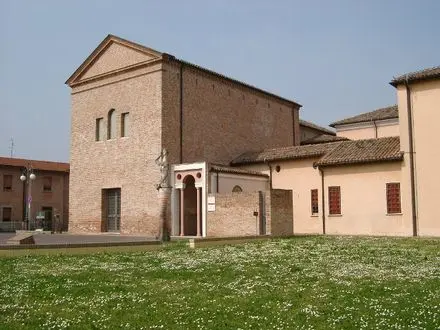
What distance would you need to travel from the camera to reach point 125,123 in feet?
110

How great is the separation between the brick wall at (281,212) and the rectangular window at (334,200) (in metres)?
3.82

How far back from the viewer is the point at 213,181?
2948cm

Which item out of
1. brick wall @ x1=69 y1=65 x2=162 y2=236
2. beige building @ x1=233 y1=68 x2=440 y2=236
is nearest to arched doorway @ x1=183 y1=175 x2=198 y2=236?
brick wall @ x1=69 y1=65 x2=162 y2=236

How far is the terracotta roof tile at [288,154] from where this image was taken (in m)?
31.2

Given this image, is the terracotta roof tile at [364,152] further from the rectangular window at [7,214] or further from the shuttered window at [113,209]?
the rectangular window at [7,214]

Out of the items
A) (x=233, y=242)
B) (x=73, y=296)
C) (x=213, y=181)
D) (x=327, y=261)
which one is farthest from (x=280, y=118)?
(x=73, y=296)

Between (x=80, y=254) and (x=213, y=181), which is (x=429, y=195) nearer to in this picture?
(x=213, y=181)

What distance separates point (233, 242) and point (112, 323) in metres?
15.5

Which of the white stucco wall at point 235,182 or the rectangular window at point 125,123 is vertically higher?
the rectangular window at point 125,123

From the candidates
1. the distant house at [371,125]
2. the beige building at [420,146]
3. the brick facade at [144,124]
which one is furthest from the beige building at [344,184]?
the distant house at [371,125]

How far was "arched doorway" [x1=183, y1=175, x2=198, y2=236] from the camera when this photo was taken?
102 ft

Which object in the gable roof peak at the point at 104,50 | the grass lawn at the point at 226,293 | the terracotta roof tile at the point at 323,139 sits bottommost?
the grass lawn at the point at 226,293

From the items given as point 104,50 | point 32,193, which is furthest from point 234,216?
point 32,193

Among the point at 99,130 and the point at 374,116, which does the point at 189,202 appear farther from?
the point at 374,116
